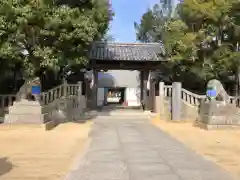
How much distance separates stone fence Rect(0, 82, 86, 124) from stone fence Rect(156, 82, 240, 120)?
4.32m

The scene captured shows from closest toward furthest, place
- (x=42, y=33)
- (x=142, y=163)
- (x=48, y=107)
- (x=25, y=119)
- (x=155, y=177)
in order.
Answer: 1. (x=155, y=177)
2. (x=142, y=163)
3. (x=25, y=119)
4. (x=42, y=33)
5. (x=48, y=107)

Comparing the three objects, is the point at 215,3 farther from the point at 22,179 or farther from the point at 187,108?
the point at 22,179

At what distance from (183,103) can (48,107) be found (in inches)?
260

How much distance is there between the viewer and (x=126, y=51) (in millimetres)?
24078

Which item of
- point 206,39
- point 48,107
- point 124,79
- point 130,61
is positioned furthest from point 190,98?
point 124,79

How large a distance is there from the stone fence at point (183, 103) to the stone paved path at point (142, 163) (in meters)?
7.31

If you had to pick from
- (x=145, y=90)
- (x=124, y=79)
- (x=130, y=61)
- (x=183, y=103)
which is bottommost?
(x=183, y=103)

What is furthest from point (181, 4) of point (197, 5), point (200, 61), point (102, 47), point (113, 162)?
point (113, 162)

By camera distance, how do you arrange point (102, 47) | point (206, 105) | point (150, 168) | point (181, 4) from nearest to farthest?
point (150, 168)
point (206, 105)
point (181, 4)
point (102, 47)

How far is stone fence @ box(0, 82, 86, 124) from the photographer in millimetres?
14219

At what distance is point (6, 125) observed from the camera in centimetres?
1416

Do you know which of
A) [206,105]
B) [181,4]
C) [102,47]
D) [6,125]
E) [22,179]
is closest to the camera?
[22,179]

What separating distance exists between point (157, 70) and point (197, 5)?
5.82 m

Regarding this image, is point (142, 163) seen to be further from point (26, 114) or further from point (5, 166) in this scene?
point (26, 114)
